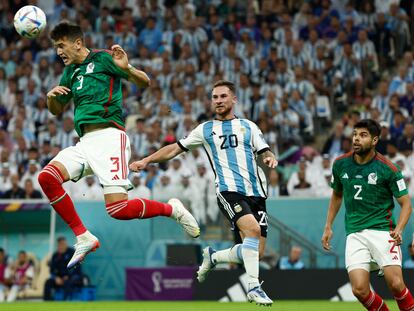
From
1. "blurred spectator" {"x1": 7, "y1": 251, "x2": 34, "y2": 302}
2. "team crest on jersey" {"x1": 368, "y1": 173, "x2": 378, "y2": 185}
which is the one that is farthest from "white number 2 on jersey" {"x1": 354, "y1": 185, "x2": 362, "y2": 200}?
"blurred spectator" {"x1": 7, "y1": 251, "x2": 34, "y2": 302}

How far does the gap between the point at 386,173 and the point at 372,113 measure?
1156 cm

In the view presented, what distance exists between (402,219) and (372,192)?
0.47 metres

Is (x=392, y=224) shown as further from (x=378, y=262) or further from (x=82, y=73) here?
(x=82, y=73)

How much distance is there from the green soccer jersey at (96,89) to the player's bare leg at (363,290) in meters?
3.13

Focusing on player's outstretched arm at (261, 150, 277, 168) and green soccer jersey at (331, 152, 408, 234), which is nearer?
green soccer jersey at (331, 152, 408, 234)

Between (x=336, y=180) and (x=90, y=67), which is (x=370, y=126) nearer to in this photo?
(x=336, y=180)

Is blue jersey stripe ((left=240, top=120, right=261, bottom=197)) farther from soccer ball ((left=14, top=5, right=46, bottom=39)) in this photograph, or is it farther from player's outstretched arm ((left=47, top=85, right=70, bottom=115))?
soccer ball ((left=14, top=5, right=46, bottom=39))

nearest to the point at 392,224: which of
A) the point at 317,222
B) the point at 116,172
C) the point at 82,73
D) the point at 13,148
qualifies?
the point at 116,172

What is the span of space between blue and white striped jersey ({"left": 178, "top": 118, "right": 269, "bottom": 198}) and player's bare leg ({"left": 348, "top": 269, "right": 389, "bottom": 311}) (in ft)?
5.58

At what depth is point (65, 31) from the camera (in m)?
11.1

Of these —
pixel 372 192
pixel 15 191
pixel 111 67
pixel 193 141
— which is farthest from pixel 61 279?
pixel 372 192

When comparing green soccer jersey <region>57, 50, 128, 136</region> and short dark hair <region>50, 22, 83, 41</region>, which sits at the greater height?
short dark hair <region>50, 22, 83, 41</region>

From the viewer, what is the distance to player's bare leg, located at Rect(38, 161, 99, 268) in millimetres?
10992

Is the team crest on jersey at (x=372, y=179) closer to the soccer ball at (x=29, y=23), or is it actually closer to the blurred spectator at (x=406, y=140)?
the soccer ball at (x=29, y=23)
